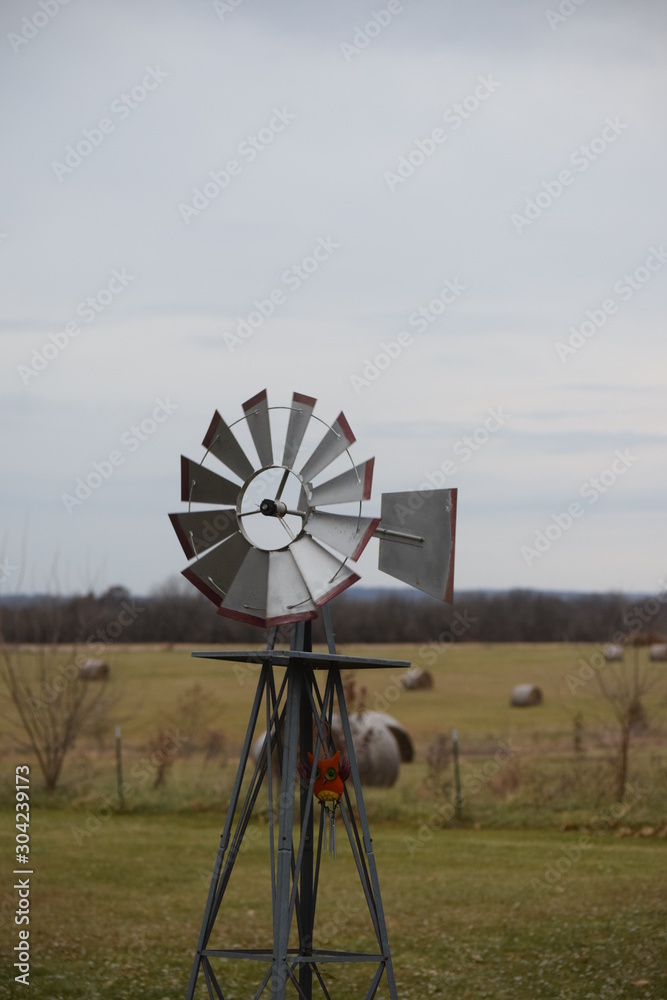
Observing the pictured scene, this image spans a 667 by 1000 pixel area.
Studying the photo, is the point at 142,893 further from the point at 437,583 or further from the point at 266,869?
the point at 437,583

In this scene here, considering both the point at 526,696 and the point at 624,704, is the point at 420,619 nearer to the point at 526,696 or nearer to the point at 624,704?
the point at 526,696

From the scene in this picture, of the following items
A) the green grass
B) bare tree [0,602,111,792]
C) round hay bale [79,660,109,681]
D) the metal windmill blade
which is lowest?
the green grass

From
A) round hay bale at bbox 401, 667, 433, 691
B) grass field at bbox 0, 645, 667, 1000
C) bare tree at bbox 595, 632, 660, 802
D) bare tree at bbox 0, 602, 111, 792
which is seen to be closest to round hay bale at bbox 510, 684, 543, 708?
grass field at bbox 0, 645, 667, 1000

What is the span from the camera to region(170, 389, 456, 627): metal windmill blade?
431cm

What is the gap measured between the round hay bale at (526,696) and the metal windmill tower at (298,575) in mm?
13720

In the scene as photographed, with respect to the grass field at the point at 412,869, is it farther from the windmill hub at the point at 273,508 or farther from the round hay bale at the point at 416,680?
the windmill hub at the point at 273,508

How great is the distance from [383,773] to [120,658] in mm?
5150

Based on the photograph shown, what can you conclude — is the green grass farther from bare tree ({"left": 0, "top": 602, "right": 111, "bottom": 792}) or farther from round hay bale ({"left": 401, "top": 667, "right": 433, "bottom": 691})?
round hay bale ({"left": 401, "top": 667, "right": 433, "bottom": 691})

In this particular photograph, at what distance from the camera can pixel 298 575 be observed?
4.37 meters

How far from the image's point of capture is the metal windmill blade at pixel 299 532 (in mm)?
4312

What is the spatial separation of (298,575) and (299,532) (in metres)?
0.18

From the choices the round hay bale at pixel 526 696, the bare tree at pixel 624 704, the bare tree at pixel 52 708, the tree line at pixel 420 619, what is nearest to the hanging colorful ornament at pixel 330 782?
the bare tree at pixel 624 704

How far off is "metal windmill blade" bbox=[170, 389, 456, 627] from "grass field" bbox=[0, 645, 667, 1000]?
3.30m

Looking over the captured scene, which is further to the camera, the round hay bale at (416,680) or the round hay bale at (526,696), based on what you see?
the round hay bale at (416,680)
